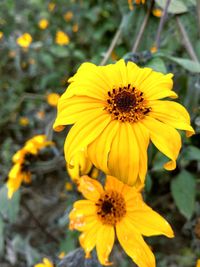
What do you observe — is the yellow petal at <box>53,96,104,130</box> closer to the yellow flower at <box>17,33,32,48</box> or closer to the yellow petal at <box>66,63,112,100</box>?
the yellow petal at <box>66,63,112,100</box>

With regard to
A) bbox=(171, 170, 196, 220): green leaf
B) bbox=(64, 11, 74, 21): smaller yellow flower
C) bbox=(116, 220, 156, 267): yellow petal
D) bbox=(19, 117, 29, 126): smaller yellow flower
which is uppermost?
bbox=(64, 11, 74, 21): smaller yellow flower

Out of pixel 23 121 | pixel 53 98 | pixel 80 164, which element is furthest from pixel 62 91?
pixel 80 164

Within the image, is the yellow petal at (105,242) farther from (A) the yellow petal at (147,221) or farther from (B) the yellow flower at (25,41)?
(B) the yellow flower at (25,41)

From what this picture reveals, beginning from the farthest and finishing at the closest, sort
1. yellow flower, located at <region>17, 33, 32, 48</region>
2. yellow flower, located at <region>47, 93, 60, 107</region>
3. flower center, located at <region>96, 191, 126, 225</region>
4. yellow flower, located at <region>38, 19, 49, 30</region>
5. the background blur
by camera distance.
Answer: yellow flower, located at <region>38, 19, 49, 30</region>, yellow flower, located at <region>17, 33, 32, 48</region>, yellow flower, located at <region>47, 93, 60, 107</region>, the background blur, flower center, located at <region>96, 191, 126, 225</region>

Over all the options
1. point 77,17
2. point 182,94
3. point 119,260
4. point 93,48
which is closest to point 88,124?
point 182,94

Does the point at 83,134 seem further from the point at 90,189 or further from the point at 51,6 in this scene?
the point at 51,6

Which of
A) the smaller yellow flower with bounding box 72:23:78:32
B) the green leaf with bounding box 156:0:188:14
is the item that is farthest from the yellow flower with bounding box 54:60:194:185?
the smaller yellow flower with bounding box 72:23:78:32

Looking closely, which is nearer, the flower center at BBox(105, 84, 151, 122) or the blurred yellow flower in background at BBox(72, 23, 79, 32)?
the flower center at BBox(105, 84, 151, 122)

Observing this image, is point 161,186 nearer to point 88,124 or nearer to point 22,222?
point 22,222
